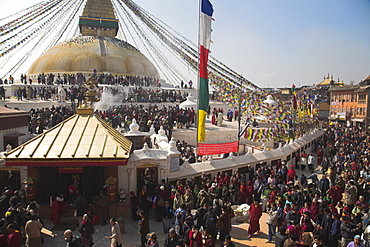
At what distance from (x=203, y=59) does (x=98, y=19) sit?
1484 inches

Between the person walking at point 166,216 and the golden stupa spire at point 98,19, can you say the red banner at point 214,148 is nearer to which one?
the person walking at point 166,216

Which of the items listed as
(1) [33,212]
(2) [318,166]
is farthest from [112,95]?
(1) [33,212]

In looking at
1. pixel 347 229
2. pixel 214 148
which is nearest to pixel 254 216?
pixel 347 229

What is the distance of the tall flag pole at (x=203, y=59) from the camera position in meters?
9.94

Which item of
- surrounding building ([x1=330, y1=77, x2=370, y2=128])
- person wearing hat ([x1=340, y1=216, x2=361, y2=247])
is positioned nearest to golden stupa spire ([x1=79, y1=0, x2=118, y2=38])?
surrounding building ([x1=330, y1=77, x2=370, y2=128])

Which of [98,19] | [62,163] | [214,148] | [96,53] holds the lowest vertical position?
[214,148]

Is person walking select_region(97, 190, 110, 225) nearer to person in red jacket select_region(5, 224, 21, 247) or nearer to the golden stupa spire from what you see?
person in red jacket select_region(5, 224, 21, 247)

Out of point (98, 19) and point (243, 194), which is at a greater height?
point (98, 19)

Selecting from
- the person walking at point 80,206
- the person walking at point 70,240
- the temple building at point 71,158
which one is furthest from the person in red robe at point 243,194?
the person walking at point 70,240

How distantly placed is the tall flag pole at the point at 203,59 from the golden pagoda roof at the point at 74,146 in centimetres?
295

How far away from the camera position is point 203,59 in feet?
32.6

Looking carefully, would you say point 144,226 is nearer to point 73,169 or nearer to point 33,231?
point 33,231

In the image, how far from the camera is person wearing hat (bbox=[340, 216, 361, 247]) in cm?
605

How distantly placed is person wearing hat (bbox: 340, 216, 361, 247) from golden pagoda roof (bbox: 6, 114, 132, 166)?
476cm
